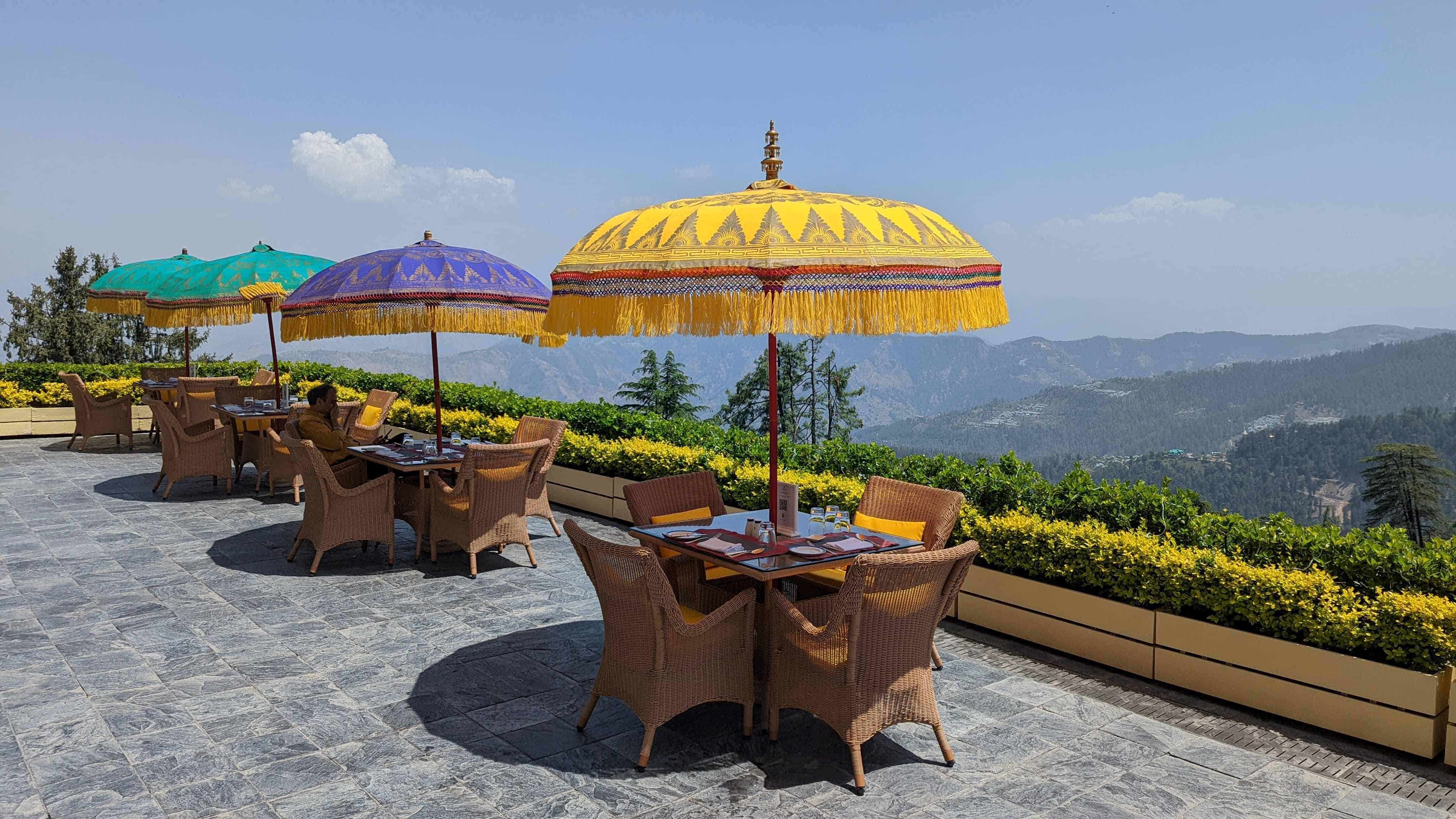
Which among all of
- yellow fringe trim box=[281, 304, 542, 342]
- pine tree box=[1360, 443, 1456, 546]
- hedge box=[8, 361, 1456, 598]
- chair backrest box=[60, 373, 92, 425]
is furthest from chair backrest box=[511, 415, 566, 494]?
pine tree box=[1360, 443, 1456, 546]

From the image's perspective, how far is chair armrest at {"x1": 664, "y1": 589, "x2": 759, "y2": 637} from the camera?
401cm

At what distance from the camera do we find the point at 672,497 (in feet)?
18.6

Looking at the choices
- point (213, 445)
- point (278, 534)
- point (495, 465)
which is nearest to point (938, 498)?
point (495, 465)

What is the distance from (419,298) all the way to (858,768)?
16.0ft

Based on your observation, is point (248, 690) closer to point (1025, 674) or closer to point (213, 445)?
point (1025, 674)

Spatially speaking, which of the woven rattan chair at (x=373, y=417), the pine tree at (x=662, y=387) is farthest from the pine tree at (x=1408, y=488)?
the woven rattan chair at (x=373, y=417)

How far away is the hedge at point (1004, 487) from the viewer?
185 inches

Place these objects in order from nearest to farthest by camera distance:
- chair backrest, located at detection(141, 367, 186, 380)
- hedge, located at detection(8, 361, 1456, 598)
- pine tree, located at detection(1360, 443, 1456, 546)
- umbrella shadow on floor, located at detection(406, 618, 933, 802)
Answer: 1. umbrella shadow on floor, located at detection(406, 618, 933, 802)
2. hedge, located at detection(8, 361, 1456, 598)
3. chair backrest, located at detection(141, 367, 186, 380)
4. pine tree, located at detection(1360, 443, 1456, 546)

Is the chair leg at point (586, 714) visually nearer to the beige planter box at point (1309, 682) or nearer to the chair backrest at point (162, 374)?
the beige planter box at point (1309, 682)

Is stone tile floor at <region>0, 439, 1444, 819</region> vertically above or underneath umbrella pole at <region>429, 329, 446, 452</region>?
underneath

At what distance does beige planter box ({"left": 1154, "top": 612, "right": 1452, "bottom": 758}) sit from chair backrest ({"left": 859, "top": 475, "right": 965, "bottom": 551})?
51.3 inches

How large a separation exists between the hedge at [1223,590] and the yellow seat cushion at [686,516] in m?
1.78

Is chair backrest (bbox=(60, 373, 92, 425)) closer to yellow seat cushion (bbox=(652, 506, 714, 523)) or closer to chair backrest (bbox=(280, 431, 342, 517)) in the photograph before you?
chair backrest (bbox=(280, 431, 342, 517))

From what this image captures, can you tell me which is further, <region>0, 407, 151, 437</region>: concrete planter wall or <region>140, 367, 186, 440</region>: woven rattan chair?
<region>0, 407, 151, 437</region>: concrete planter wall
